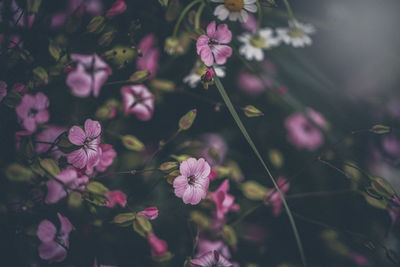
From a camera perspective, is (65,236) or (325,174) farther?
(325,174)

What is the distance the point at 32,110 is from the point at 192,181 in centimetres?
24

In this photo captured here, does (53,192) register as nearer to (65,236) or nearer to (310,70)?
(65,236)

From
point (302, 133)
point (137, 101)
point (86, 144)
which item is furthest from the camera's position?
point (302, 133)

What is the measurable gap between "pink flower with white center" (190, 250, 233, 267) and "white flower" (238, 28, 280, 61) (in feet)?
1.16

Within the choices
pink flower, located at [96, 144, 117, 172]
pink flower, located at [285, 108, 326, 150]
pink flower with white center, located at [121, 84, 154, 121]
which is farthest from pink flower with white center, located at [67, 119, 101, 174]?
pink flower, located at [285, 108, 326, 150]

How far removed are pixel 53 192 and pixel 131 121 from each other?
0.69 feet

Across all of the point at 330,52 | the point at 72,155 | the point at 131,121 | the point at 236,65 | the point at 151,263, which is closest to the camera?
the point at 72,155

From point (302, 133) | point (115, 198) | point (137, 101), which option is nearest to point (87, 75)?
point (137, 101)

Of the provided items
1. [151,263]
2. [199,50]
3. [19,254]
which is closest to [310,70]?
[199,50]

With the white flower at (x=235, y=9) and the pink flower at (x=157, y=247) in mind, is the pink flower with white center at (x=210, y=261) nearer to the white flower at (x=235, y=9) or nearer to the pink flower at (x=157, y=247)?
the pink flower at (x=157, y=247)

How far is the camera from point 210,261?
403 mm

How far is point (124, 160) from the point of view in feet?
1.84

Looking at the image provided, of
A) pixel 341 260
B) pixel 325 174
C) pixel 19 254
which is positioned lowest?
pixel 341 260

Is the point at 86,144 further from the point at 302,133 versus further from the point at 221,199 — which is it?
the point at 302,133
